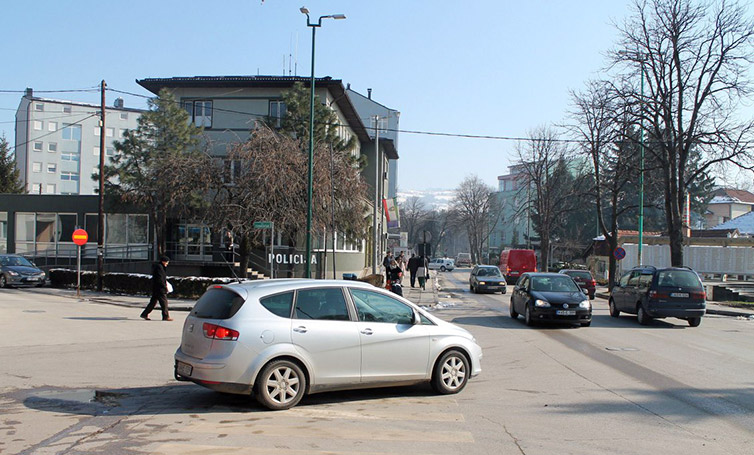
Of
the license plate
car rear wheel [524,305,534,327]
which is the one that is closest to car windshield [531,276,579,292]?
car rear wheel [524,305,534,327]

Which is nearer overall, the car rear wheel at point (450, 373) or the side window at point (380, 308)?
the side window at point (380, 308)

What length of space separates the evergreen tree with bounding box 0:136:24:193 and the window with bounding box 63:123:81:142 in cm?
2390

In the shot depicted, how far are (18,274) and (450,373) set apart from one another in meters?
28.4

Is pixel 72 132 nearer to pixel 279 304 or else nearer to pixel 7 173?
pixel 7 173

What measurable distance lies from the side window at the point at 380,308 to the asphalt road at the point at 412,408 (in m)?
1.03

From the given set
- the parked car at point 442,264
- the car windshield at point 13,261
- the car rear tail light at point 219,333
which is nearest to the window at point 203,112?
the car windshield at point 13,261

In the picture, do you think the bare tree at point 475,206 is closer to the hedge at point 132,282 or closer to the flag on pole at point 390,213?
the flag on pole at point 390,213

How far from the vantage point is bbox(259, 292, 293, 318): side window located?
7766mm

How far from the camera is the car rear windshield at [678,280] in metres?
18.8

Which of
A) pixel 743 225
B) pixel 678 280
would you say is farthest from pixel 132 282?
pixel 743 225

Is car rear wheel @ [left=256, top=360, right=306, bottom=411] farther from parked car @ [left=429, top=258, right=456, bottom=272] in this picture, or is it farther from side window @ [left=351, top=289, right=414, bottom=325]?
parked car @ [left=429, top=258, right=456, bottom=272]

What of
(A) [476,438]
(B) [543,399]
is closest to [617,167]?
(B) [543,399]

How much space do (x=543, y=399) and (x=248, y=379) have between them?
3846 mm

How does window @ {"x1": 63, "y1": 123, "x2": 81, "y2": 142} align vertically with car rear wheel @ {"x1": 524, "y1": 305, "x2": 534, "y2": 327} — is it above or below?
above
